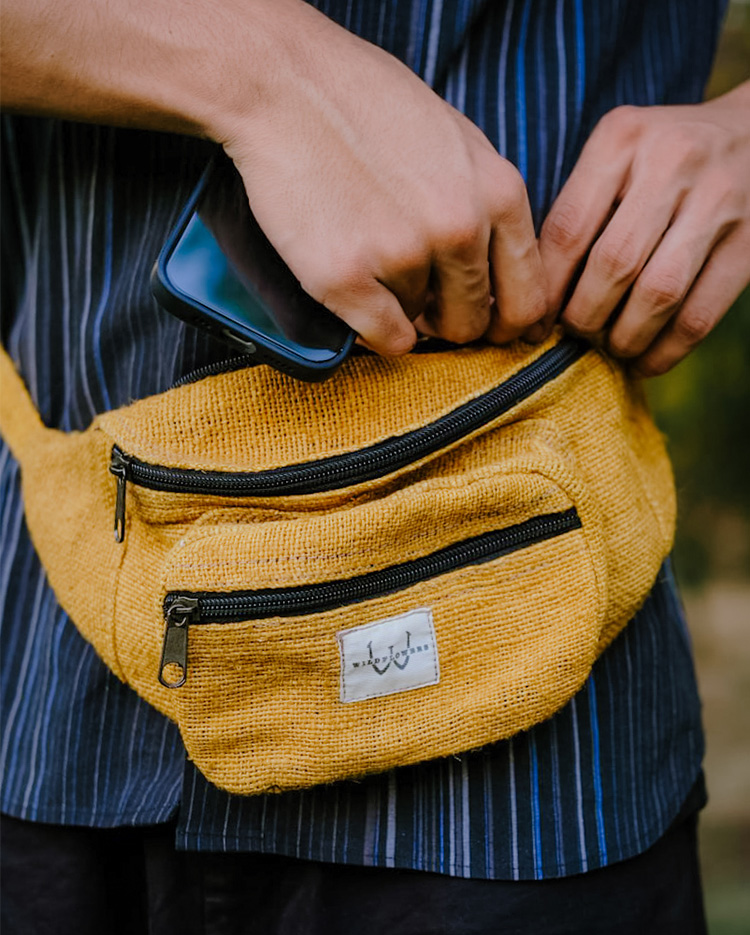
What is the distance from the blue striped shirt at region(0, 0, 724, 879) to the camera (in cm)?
84

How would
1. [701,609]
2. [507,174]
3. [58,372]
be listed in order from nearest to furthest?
[507,174]
[58,372]
[701,609]

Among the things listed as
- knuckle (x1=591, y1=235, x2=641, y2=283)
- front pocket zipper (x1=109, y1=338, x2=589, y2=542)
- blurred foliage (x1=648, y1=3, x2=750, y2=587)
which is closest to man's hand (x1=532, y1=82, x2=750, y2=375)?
knuckle (x1=591, y1=235, x2=641, y2=283)

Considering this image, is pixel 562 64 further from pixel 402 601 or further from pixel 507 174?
pixel 402 601

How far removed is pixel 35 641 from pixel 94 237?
41 centimetres

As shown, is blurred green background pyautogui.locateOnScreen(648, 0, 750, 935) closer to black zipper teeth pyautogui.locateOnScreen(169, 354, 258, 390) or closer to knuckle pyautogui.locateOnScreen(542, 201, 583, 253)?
knuckle pyautogui.locateOnScreen(542, 201, 583, 253)

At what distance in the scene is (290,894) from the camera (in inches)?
34.4

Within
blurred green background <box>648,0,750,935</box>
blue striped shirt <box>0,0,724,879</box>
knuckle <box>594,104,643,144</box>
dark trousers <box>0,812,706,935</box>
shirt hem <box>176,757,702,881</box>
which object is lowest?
blurred green background <box>648,0,750,935</box>

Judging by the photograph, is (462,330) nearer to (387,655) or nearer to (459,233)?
(459,233)

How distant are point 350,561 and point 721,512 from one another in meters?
2.32

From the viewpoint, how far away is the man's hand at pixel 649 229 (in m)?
0.82

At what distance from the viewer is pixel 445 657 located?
0.80m

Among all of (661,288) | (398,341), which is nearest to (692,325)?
(661,288)

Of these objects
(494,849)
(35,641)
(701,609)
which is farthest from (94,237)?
(701,609)

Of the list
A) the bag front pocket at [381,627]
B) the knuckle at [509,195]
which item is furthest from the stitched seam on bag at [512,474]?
the knuckle at [509,195]
